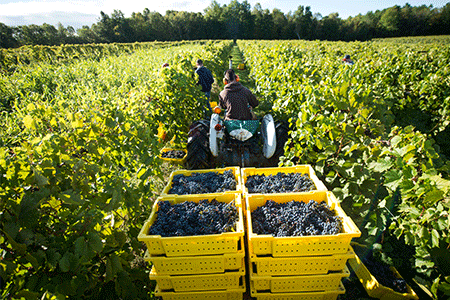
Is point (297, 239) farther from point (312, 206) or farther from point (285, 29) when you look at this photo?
point (285, 29)

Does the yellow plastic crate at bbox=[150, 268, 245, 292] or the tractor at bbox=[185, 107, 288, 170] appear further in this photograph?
the tractor at bbox=[185, 107, 288, 170]

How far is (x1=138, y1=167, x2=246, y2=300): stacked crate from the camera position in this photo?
1878 mm

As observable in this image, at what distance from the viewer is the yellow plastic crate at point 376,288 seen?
207 centimetres

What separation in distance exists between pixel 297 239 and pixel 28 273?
1869 millimetres

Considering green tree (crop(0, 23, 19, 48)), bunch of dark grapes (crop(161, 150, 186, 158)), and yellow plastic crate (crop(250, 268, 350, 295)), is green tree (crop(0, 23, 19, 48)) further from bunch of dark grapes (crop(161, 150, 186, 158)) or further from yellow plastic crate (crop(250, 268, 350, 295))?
yellow plastic crate (crop(250, 268, 350, 295))

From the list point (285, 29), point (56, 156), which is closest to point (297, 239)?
point (56, 156)

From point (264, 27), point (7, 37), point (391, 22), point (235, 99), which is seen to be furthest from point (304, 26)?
point (235, 99)

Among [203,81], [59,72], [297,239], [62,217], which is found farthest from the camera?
[59,72]

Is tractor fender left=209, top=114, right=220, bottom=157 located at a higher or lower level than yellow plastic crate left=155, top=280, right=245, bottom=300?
higher

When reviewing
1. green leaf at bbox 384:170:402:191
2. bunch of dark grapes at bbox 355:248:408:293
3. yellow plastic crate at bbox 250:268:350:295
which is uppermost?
green leaf at bbox 384:170:402:191

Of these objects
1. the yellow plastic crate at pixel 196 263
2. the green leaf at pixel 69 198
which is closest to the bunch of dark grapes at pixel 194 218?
the yellow plastic crate at pixel 196 263

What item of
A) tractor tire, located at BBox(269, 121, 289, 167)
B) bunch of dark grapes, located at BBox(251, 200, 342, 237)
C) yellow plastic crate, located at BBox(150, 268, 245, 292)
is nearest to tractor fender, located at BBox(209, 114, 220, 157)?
tractor tire, located at BBox(269, 121, 289, 167)

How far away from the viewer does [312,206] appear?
217 cm

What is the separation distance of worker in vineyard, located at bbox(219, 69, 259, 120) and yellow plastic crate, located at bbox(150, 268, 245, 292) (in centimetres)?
293
